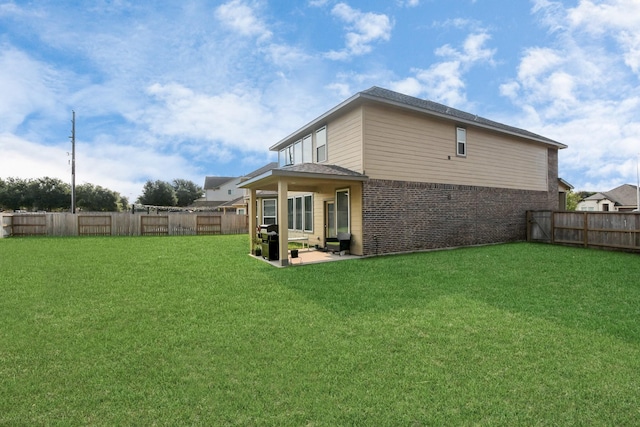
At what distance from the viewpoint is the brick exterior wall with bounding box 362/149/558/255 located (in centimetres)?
1073

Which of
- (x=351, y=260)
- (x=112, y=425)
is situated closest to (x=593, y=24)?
(x=351, y=260)

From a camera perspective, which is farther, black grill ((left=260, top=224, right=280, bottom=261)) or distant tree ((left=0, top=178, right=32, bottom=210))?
distant tree ((left=0, top=178, right=32, bottom=210))

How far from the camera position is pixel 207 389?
2.81 metres

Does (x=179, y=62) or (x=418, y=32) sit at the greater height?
(x=418, y=32)

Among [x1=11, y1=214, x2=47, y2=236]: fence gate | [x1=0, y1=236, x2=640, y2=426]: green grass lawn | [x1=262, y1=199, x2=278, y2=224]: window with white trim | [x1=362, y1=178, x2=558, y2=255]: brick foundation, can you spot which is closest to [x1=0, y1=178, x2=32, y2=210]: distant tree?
[x1=11, y1=214, x2=47, y2=236]: fence gate

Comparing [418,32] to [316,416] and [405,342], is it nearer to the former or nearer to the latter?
[405,342]

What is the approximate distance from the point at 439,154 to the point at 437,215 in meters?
2.43

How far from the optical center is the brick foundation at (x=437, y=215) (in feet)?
35.2

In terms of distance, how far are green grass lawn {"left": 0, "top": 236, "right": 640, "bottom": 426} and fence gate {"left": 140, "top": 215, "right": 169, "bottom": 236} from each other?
45.9 feet

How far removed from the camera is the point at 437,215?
483 inches

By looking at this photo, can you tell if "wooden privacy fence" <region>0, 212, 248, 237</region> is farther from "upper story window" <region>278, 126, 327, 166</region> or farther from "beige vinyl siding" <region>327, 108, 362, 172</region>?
"beige vinyl siding" <region>327, 108, 362, 172</region>

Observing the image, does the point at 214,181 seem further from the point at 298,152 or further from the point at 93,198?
the point at 298,152

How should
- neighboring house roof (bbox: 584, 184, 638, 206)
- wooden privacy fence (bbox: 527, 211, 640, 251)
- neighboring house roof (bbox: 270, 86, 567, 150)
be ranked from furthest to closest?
neighboring house roof (bbox: 584, 184, 638, 206) < wooden privacy fence (bbox: 527, 211, 640, 251) < neighboring house roof (bbox: 270, 86, 567, 150)

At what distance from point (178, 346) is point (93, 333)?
1368 millimetres
